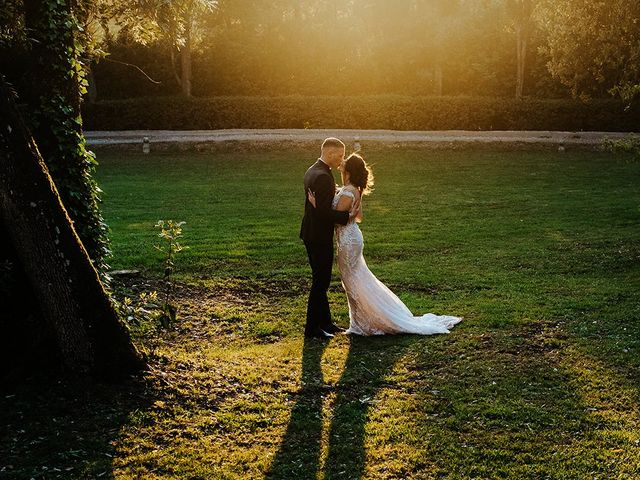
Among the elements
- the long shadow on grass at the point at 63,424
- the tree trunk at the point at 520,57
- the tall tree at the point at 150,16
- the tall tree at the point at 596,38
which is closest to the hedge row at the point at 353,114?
the tree trunk at the point at 520,57

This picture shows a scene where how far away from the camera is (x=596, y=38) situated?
13898 millimetres

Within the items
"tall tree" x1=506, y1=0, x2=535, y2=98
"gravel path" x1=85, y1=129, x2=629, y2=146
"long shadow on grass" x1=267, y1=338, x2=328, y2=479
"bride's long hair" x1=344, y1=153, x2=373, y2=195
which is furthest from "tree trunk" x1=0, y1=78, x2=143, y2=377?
"tall tree" x1=506, y1=0, x2=535, y2=98

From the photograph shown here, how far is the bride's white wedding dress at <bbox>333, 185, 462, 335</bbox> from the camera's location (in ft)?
28.5

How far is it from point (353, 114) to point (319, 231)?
23.3m

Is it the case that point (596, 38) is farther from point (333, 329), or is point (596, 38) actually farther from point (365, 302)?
point (333, 329)

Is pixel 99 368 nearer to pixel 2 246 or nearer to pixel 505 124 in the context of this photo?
pixel 2 246

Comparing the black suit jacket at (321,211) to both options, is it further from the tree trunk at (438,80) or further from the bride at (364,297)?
the tree trunk at (438,80)

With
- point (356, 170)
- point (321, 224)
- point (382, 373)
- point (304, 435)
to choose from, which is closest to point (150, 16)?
point (356, 170)

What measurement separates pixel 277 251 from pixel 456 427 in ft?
24.5

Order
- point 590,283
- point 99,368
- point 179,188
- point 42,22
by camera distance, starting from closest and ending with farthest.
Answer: point 99,368 → point 42,22 → point 590,283 → point 179,188

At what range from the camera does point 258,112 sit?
30.9 meters

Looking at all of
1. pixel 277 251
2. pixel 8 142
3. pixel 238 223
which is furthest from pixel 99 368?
pixel 238 223

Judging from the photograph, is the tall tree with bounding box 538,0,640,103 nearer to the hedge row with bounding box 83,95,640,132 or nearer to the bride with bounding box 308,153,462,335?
the bride with bounding box 308,153,462,335

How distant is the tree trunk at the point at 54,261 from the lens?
5.89m
